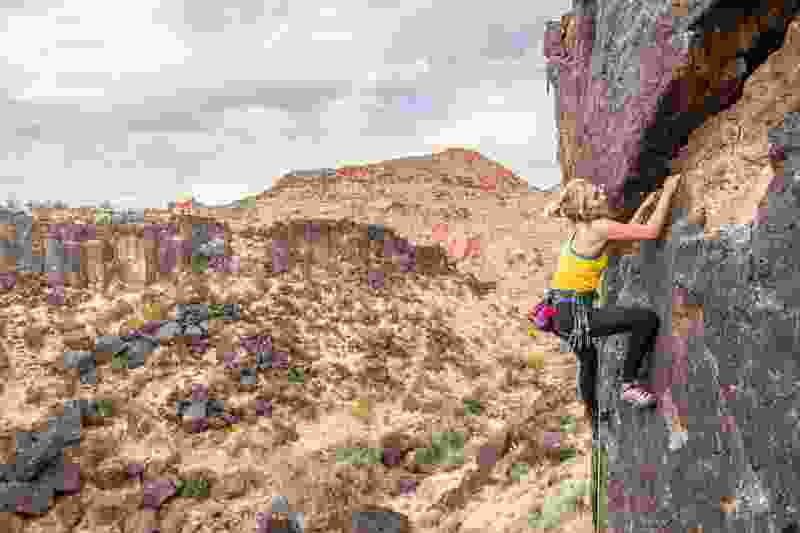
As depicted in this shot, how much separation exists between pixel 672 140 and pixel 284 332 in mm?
14523

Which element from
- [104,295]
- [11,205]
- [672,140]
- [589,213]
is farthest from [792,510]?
[11,205]

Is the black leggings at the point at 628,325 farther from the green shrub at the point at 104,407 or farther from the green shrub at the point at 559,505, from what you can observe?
the green shrub at the point at 104,407

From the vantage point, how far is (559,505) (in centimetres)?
696

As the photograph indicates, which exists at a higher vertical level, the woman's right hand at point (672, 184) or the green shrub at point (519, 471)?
the woman's right hand at point (672, 184)

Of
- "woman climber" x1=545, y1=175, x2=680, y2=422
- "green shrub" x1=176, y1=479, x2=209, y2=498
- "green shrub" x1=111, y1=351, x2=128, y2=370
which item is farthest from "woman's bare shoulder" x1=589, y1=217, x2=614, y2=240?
"green shrub" x1=111, y1=351, x2=128, y2=370

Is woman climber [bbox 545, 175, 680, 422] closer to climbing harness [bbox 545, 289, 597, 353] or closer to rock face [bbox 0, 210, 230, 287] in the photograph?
climbing harness [bbox 545, 289, 597, 353]

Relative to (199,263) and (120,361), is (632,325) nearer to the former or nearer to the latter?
(120,361)

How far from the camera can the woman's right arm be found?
12.8 feet

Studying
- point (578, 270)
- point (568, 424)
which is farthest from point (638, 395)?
point (568, 424)

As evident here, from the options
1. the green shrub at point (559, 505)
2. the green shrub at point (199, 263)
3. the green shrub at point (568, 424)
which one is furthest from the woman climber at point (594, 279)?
the green shrub at point (199, 263)

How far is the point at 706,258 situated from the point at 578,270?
99cm

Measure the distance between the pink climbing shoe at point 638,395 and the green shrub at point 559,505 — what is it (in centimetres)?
332

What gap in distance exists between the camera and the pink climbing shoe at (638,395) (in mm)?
4035

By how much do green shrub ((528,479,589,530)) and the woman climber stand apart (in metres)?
3.35
